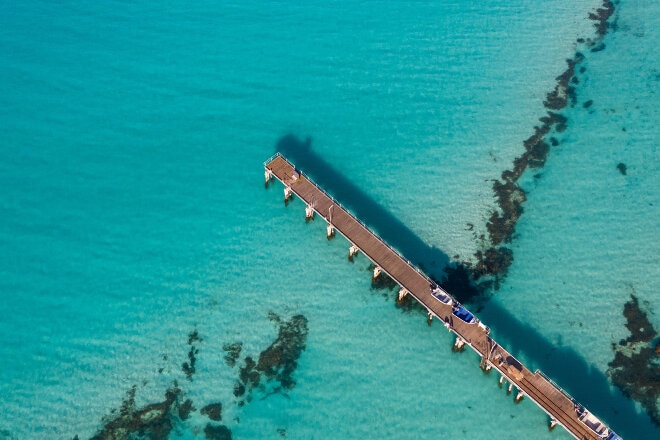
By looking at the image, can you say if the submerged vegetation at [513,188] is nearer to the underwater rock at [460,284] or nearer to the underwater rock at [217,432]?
the underwater rock at [460,284]

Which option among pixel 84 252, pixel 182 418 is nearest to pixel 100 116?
pixel 84 252

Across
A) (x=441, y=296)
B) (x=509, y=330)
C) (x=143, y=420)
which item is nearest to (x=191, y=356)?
(x=143, y=420)

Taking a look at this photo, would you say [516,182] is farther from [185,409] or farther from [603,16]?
[185,409]

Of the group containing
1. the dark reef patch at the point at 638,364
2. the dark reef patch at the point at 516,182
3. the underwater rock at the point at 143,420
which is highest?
the dark reef patch at the point at 516,182

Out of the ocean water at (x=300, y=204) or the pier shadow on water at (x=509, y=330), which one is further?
the ocean water at (x=300, y=204)

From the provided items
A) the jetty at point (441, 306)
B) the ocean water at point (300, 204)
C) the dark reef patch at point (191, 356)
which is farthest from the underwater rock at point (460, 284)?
the dark reef patch at point (191, 356)

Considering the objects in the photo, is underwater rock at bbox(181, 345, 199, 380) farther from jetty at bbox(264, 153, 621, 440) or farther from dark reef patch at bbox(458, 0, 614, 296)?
dark reef patch at bbox(458, 0, 614, 296)

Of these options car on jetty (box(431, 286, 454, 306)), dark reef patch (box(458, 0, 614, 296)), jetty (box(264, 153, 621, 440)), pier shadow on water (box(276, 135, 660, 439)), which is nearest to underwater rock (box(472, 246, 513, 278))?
dark reef patch (box(458, 0, 614, 296))
